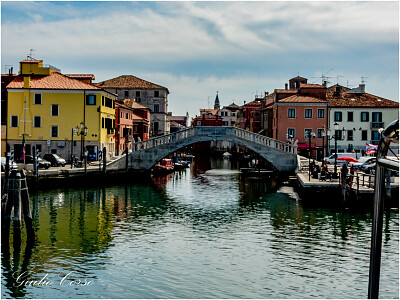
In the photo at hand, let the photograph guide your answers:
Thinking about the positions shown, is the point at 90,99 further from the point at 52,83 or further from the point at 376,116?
the point at 376,116

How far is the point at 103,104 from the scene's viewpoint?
49.2m

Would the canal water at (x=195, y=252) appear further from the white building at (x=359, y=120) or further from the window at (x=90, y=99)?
the white building at (x=359, y=120)

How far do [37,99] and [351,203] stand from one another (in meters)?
31.3

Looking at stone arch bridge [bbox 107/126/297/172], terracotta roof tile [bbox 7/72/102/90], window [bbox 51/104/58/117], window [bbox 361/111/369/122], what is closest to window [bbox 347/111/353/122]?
window [bbox 361/111/369/122]

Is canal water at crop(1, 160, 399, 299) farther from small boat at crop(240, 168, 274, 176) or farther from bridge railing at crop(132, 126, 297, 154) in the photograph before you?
small boat at crop(240, 168, 274, 176)

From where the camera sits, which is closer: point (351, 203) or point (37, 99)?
point (351, 203)

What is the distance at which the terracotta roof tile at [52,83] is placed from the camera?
47.6m

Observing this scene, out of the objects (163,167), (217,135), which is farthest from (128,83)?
(217,135)

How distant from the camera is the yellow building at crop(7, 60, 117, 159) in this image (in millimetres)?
47312

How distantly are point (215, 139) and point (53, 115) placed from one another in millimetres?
15070

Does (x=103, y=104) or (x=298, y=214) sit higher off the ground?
(x=103, y=104)

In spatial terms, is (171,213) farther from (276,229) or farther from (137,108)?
(137,108)

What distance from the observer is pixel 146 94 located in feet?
283

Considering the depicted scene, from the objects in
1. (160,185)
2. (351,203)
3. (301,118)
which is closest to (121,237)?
(351,203)
